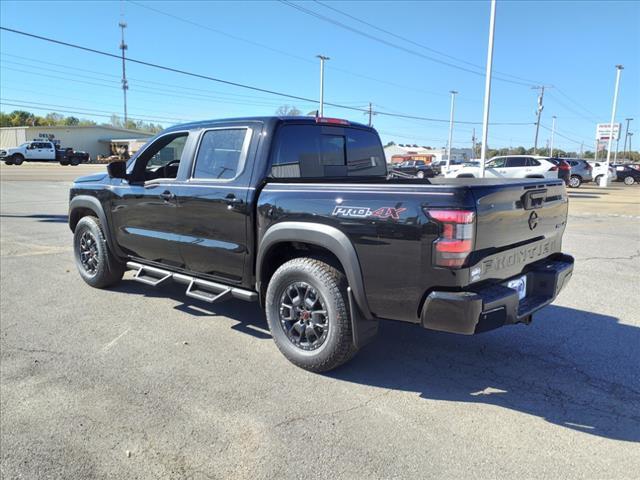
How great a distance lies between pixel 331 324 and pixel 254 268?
0.94m

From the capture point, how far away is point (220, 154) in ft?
14.3

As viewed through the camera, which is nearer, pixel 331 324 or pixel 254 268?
pixel 331 324

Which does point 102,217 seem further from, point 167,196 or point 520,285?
point 520,285

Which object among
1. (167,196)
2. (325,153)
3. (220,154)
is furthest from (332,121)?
(167,196)

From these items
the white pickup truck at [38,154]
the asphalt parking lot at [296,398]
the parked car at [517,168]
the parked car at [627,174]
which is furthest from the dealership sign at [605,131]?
the white pickup truck at [38,154]

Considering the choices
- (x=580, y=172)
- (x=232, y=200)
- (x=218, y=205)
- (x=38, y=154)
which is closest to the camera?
(x=232, y=200)

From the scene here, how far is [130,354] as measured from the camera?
13.4 ft

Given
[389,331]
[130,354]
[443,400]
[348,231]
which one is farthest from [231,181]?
[443,400]

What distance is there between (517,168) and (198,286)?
72.7 feet

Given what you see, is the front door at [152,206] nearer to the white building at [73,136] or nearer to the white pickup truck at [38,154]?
the white pickup truck at [38,154]

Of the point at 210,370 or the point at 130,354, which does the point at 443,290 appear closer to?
the point at 210,370

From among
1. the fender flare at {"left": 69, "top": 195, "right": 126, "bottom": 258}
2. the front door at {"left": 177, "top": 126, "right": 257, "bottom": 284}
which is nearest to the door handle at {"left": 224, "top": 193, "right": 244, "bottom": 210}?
the front door at {"left": 177, "top": 126, "right": 257, "bottom": 284}

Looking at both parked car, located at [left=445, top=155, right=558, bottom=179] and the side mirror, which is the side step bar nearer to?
the side mirror

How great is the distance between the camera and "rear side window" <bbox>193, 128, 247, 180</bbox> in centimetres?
418
